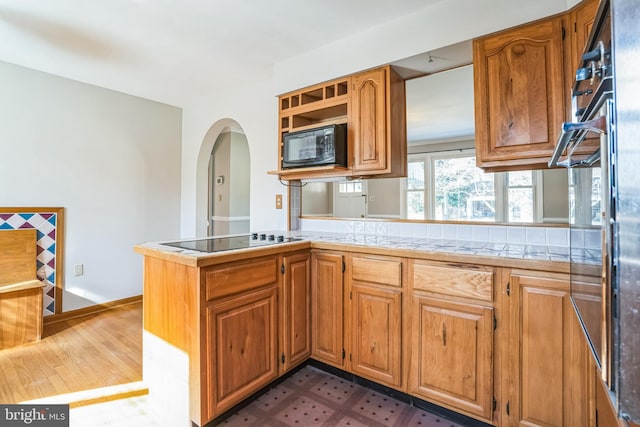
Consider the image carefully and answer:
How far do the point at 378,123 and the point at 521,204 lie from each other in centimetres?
294

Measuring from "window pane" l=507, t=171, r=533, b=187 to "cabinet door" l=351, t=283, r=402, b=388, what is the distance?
129 inches

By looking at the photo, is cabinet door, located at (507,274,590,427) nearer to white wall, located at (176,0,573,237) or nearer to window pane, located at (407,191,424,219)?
white wall, located at (176,0,573,237)

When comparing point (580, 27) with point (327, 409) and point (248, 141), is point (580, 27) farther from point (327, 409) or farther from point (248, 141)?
point (248, 141)

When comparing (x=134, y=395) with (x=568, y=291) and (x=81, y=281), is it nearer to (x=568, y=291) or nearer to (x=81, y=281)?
(x=81, y=281)

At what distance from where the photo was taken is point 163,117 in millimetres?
3775

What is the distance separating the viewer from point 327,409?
69.4 inches

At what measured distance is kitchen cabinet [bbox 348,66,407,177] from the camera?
220 centimetres

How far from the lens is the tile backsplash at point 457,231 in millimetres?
1843

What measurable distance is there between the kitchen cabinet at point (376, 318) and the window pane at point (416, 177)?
10.9 ft

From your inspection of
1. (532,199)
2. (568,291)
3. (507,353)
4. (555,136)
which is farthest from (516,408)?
(532,199)

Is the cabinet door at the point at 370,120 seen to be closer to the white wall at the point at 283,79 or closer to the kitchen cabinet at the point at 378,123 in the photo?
the kitchen cabinet at the point at 378,123

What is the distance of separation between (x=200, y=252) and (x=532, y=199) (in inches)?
161

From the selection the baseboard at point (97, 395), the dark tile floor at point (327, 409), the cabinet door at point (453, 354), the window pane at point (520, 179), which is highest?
the window pane at point (520, 179)

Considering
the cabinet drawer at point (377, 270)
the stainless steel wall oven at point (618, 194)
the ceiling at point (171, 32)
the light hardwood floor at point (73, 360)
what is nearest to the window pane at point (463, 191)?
the ceiling at point (171, 32)
